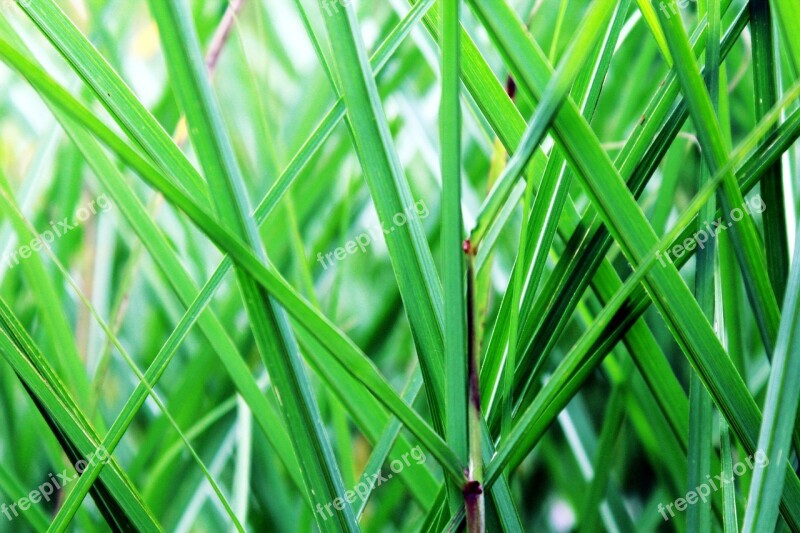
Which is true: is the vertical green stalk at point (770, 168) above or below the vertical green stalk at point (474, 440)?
above

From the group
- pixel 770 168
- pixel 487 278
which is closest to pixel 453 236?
pixel 487 278

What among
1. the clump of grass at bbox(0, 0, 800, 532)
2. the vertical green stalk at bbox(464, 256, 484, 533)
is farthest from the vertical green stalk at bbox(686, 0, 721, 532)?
the vertical green stalk at bbox(464, 256, 484, 533)

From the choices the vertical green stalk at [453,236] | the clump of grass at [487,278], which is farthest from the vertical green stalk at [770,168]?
the vertical green stalk at [453,236]

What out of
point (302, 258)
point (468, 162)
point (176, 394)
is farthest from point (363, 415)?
point (468, 162)

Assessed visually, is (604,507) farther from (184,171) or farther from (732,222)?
(184,171)

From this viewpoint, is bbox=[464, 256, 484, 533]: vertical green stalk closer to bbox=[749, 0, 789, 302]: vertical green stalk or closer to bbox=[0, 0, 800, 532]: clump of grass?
bbox=[0, 0, 800, 532]: clump of grass

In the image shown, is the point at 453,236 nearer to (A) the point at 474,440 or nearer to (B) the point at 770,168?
(A) the point at 474,440

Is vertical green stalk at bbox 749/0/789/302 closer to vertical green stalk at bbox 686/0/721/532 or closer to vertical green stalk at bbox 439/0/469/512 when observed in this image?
vertical green stalk at bbox 686/0/721/532

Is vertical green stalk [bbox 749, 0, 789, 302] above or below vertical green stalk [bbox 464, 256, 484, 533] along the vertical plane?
above

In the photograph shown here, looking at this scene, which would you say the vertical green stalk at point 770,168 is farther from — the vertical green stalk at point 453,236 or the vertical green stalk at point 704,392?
the vertical green stalk at point 453,236

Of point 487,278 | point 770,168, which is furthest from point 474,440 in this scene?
point 770,168

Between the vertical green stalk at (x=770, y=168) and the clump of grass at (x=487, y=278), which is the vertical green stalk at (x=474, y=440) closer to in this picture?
the clump of grass at (x=487, y=278)

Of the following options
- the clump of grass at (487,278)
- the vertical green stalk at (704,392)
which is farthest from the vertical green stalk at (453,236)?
the vertical green stalk at (704,392)
